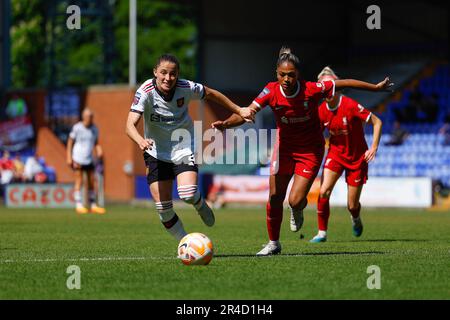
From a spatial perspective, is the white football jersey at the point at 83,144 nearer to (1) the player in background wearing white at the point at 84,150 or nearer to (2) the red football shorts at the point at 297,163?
(1) the player in background wearing white at the point at 84,150

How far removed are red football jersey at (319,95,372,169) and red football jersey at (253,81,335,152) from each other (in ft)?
7.68

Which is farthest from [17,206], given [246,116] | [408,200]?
[246,116]

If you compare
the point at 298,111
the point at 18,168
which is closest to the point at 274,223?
the point at 298,111

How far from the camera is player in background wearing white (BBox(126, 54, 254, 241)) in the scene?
35.7 ft

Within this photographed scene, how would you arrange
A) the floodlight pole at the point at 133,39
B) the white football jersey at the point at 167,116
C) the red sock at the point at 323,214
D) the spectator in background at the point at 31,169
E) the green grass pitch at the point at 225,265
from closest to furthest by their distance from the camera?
the green grass pitch at the point at 225,265
the white football jersey at the point at 167,116
the red sock at the point at 323,214
the floodlight pole at the point at 133,39
the spectator in background at the point at 31,169

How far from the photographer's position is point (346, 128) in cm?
1452

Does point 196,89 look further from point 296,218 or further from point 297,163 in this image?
point 296,218

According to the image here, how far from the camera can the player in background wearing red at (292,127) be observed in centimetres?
1124

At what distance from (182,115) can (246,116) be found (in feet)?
2.33

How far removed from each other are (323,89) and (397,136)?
23191 millimetres

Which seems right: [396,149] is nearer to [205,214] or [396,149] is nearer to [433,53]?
[433,53]

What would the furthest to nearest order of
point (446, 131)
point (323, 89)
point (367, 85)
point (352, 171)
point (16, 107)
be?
point (16, 107) → point (446, 131) → point (352, 171) → point (323, 89) → point (367, 85)

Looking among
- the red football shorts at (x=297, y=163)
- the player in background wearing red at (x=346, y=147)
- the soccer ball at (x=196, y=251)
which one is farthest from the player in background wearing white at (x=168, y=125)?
the player in background wearing red at (x=346, y=147)
